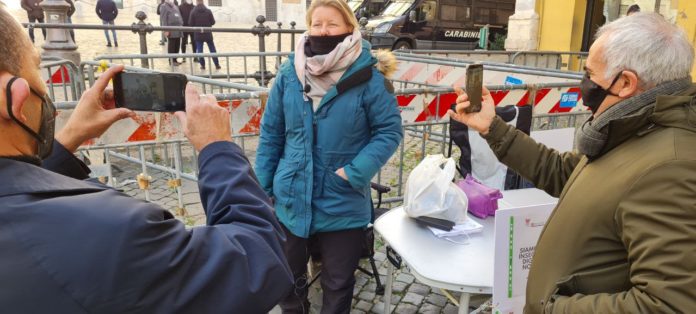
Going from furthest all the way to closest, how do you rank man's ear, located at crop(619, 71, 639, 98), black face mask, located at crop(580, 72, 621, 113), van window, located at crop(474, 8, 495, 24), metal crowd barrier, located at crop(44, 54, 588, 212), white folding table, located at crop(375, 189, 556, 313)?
van window, located at crop(474, 8, 495, 24) < metal crowd barrier, located at crop(44, 54, 588, 212) < white folding table, located at crop(375, 189, 556, 313) < black face mask, located at crop(580, 72, 621, 113) < man's ear, located at crop(619, 71, 639, 98)

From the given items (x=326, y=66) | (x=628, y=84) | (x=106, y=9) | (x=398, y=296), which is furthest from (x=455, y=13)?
(x=628, y=84)

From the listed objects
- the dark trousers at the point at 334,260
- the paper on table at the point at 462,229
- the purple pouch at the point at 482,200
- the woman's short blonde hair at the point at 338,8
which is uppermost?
the woman's short blonde hair at the point at 338,8

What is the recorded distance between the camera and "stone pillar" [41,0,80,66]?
24.1 ft

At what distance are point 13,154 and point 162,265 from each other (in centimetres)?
35

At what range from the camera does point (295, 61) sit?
2.68 meters

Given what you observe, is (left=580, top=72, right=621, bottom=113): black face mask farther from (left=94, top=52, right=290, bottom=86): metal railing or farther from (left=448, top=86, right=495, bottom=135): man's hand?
(left=94, top=52, right=290, bottom=86): metal railing

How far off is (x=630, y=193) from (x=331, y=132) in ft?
4.99

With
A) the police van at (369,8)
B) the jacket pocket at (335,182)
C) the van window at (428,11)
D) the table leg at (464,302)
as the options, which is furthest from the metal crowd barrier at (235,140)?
the police van at (369,8)

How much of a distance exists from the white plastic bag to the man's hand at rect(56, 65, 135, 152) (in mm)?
1607

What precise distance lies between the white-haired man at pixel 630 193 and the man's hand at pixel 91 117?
4.65 feet

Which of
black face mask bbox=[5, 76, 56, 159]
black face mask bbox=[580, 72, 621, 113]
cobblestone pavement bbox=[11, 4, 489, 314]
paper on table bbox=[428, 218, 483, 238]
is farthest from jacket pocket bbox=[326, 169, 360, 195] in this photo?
black face mask bbox=[5, 76, 56, 159]

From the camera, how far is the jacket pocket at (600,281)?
4.84 ft

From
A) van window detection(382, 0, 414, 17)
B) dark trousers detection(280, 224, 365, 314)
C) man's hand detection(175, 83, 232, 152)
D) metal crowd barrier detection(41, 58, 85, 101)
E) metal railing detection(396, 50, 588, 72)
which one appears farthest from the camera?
van window detection(382, 0, 414, 17)

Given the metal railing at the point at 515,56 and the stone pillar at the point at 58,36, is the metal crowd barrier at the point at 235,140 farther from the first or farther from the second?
the metal railing at the point at 515,56
